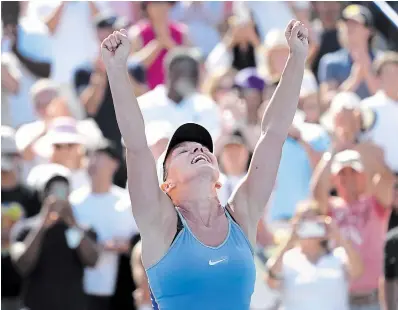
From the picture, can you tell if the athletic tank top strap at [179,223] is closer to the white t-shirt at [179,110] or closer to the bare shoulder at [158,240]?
the bare shoulder at [158,240]

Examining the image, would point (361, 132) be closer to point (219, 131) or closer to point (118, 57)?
point (219, 131)

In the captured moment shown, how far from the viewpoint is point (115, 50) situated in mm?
4008

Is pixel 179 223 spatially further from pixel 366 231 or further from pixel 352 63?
pixel 352 63

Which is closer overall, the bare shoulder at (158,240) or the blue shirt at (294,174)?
the bare shoulder at (158,240)

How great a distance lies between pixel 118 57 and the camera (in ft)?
13.1

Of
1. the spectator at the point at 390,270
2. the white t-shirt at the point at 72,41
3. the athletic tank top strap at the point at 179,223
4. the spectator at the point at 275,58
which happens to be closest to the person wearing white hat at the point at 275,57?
the spectator at the point at 275,58

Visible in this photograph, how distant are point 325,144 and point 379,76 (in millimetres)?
910

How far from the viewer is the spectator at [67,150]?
7367 millimetres

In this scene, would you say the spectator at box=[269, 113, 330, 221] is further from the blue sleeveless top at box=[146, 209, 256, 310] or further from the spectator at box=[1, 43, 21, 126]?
the blue sleeveless top at box=[146, 209, 256, 310]

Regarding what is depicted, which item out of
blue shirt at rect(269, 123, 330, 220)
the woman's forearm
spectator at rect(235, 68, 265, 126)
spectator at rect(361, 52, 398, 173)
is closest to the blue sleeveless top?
the woman's forearm

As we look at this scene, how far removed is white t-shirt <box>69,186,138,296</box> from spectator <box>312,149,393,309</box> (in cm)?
130

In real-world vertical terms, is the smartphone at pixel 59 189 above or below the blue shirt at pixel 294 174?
above

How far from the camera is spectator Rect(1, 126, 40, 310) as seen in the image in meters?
6.62

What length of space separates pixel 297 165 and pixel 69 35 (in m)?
2.30
